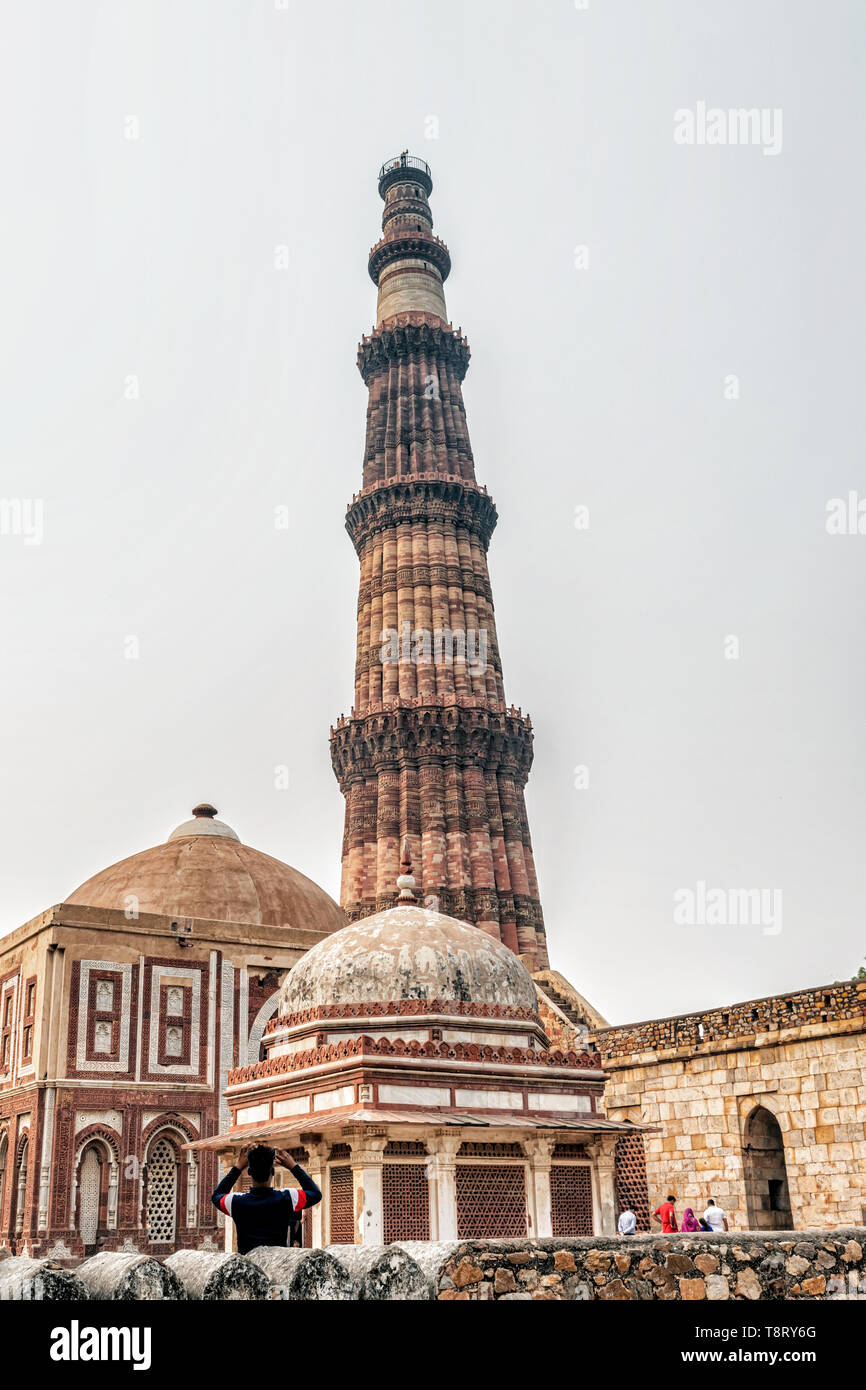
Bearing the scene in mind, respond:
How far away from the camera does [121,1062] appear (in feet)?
71.4

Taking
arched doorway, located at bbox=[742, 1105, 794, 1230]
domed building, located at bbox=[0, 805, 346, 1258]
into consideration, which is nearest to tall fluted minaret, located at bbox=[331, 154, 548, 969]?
domed building, located at bbox=[0, 805, 346, 1258]

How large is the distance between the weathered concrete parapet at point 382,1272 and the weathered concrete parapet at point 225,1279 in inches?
16.5

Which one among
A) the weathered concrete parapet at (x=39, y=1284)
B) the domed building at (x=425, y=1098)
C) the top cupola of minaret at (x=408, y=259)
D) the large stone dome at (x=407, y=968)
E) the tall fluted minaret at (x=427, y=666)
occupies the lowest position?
the weathered concrete parapet at (x=39, y=1284)

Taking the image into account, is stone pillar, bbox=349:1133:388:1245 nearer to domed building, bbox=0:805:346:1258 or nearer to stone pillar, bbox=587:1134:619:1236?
stone pillar, bbox=587:1134:619:1236

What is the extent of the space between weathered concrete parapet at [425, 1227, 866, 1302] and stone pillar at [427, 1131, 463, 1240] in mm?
7135

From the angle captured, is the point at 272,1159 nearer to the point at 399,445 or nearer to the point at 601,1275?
the point at 601,1275

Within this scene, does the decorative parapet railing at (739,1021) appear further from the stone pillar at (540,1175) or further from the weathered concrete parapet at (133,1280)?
the weathered concrete parapet at (133,1280)

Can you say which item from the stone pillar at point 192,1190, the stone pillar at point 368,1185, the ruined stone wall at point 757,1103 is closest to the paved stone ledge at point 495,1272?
the stone pillar at point 368,1185

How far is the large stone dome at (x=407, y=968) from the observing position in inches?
632

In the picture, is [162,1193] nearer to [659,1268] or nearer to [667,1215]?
[667,1215]

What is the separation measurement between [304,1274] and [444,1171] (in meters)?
9.74

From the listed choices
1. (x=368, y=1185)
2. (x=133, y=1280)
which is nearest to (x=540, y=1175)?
(x=368, y=1185)

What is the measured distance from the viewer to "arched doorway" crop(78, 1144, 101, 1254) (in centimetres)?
2061
